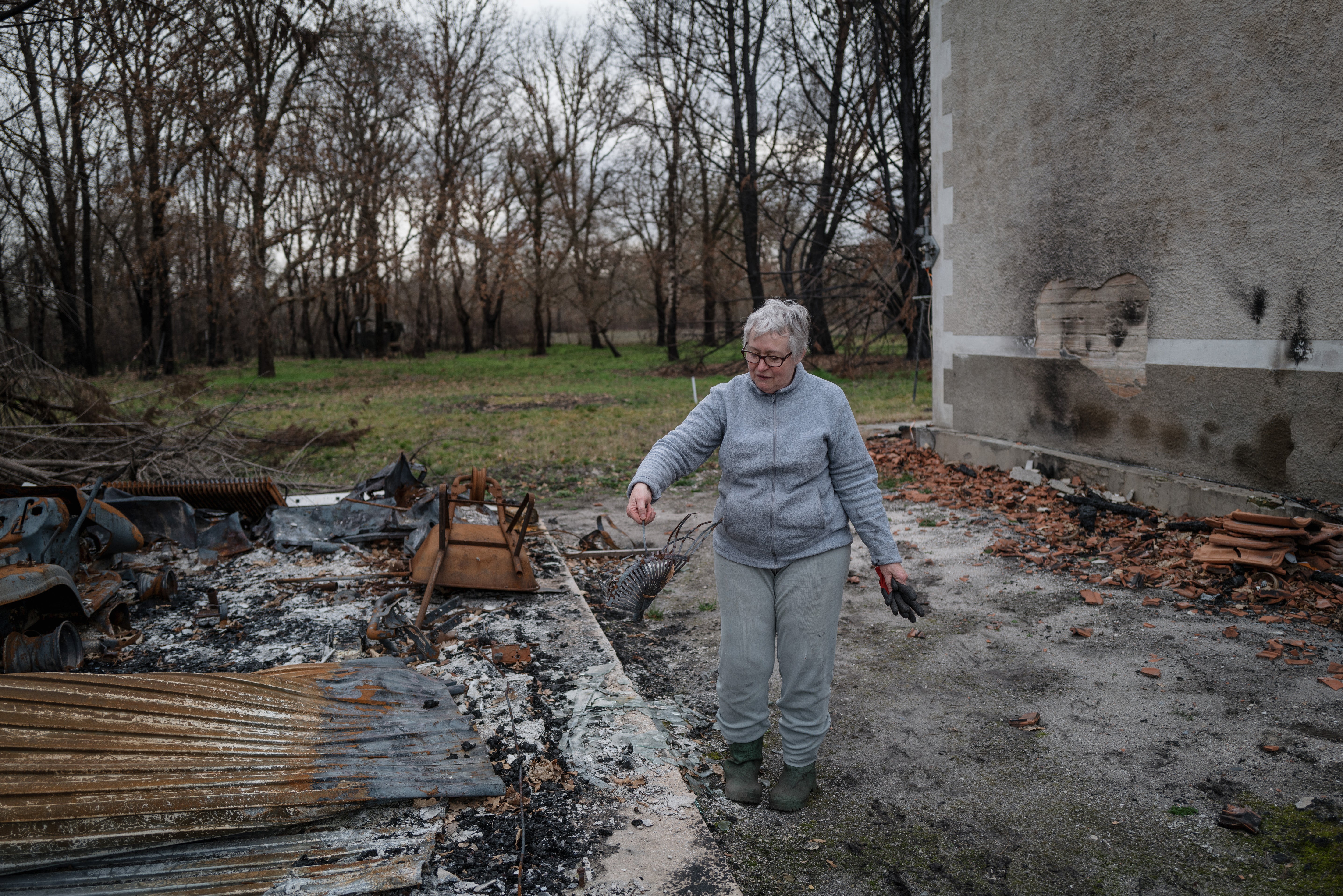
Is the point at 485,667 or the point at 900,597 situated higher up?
the point at 900,597

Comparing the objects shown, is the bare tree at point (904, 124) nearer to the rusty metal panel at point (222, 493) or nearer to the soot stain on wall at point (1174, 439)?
the soot stain on wall at point (1174, 439)

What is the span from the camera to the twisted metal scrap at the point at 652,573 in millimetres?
3861

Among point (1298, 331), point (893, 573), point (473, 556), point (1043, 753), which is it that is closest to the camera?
point (893, 573)

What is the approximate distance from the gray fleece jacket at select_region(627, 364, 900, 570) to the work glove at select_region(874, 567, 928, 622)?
0.08m

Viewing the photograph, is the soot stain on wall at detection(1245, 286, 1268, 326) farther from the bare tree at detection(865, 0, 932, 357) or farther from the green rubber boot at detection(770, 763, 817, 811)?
the bare tree at detection(865, 0, 932, 357)

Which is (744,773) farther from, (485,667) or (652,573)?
(485,667)

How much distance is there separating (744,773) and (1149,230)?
600cm

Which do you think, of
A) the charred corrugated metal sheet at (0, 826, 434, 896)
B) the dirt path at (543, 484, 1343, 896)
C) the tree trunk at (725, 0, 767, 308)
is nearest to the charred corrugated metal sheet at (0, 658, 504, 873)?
the charred corrugated metal sheet at (0, 826, 434, 896)

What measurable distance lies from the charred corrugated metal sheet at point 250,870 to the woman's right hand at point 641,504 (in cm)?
123

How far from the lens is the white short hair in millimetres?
2943

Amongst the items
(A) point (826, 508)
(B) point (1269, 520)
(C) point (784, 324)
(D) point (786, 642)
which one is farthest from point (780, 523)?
(B) point (1269, 520)

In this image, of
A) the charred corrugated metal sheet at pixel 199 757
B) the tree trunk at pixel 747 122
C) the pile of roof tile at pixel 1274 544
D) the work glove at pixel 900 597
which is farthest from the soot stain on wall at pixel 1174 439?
the tree trunk at pixel 747 122

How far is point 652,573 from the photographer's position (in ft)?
13.3

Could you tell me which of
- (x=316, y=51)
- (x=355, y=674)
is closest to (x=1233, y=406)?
(x=355, y=674)
